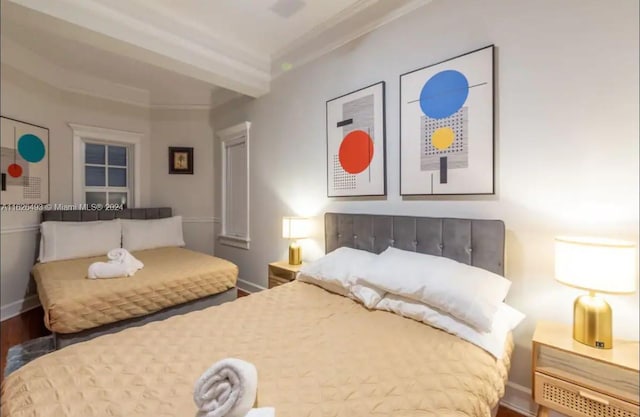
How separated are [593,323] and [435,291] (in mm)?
648

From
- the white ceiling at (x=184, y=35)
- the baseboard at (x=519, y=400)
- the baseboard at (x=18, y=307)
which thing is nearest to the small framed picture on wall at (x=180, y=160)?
the white ceiling at (x=184, y=35)

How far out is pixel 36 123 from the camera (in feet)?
10.3

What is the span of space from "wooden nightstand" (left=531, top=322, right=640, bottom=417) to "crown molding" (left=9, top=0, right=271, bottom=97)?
322 cm

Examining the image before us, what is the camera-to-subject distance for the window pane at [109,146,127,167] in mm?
3975

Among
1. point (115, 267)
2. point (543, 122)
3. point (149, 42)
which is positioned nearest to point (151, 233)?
point (115, 267)

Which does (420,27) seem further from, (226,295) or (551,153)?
(226,295)

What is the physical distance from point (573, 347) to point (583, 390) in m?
0.16

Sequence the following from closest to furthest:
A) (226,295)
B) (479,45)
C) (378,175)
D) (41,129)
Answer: (479,45)
(378,175)
(226,295)
(41,129)

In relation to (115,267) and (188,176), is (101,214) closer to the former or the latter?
(188,176)

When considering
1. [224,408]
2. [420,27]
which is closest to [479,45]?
[420,27]

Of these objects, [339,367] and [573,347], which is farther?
[573,347]

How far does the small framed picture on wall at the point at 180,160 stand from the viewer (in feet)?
14.0

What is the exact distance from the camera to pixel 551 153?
1.54 metres

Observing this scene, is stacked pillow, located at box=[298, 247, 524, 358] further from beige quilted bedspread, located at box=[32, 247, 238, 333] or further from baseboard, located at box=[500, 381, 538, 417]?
beige quilted bedspread, located at box=[32, 247, 238, 333]
